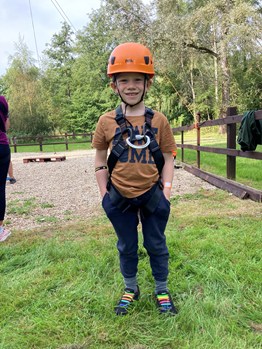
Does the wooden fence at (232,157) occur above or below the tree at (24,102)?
below

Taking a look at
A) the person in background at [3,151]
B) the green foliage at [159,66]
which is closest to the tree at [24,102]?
the green foliage at [159,66]

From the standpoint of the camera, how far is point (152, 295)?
227 centimetres

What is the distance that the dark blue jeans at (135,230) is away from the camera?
207 cm

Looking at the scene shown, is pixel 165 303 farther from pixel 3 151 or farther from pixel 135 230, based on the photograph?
pixel 3 151

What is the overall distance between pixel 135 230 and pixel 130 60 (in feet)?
3.52

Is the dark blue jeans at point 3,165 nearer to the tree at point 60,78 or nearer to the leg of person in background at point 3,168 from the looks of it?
the leg of person in background at point 3,168

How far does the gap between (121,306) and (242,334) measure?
0.75 meters

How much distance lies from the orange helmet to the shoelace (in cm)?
146

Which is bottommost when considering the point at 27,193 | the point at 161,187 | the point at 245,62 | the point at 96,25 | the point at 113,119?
the point at 27,193

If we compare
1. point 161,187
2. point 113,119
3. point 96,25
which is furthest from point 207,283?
point 96,25

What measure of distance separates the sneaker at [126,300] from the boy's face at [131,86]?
1274 millimetres

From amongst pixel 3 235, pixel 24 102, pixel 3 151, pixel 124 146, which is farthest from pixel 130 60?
pixel 24 102

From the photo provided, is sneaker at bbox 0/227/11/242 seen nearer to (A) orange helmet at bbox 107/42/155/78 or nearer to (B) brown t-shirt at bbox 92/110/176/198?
(B) brown t-shirt at bbox 92/110/176/198

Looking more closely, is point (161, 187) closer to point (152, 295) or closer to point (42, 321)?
point (152, 295)
